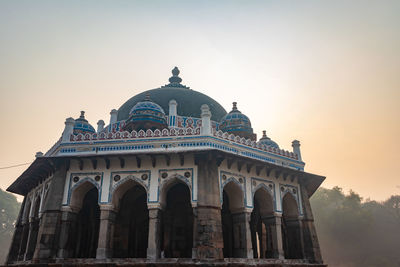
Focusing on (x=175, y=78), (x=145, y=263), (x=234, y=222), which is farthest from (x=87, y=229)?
(x=175, y=78)

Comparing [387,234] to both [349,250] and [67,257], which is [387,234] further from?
[67,257]

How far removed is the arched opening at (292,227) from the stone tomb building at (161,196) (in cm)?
5

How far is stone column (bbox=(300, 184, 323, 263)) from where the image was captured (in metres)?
14.9

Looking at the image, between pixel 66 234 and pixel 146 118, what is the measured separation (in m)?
6.15

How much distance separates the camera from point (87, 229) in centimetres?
1583

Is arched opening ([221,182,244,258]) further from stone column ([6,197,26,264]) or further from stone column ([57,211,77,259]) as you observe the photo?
stone column ([6,197,26,264])

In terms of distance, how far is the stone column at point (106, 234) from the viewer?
12359 millimetres

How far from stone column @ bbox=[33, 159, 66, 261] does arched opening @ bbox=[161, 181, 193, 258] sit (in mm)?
4381

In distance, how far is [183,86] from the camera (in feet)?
76.8

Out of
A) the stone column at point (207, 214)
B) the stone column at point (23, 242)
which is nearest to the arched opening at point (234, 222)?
the stone column at point (207, 214)

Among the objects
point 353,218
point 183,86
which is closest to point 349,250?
point 353,218

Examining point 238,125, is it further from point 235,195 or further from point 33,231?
point 33,231

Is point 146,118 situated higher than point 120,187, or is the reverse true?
point 146,118

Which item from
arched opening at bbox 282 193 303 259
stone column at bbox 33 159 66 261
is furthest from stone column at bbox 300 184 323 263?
stone column at bbox 33 159 66 261
